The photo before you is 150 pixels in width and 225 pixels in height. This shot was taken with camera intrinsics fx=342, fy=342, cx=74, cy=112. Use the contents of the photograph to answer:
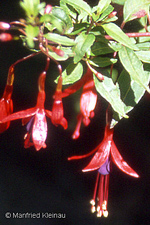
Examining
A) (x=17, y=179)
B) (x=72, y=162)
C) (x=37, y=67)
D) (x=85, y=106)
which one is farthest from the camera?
(x=17, y=179)

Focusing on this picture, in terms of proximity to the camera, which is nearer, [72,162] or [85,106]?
[85,106]

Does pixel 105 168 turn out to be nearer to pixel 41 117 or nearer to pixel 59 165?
pixel 41 117

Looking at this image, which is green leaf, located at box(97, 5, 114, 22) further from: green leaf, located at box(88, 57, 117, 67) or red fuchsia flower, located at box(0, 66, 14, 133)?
red fuchsia flower, located at box(0, 66, 14, 133)

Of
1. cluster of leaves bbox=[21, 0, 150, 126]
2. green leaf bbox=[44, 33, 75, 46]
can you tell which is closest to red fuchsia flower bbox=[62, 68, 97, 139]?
cluster of leaves bbox=[21, 0, 150, 126]

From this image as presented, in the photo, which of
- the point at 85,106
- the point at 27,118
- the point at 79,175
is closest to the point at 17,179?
the point at 79,175

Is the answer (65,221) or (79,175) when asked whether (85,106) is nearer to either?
(79,175)

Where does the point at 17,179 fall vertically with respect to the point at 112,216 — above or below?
above

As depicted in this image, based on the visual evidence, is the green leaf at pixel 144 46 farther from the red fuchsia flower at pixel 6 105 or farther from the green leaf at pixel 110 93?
the red fuchsia flower at pixel 6 105

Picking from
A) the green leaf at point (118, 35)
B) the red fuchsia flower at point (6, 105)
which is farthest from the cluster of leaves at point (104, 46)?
the red fuchsia flower at point (6, 105)
